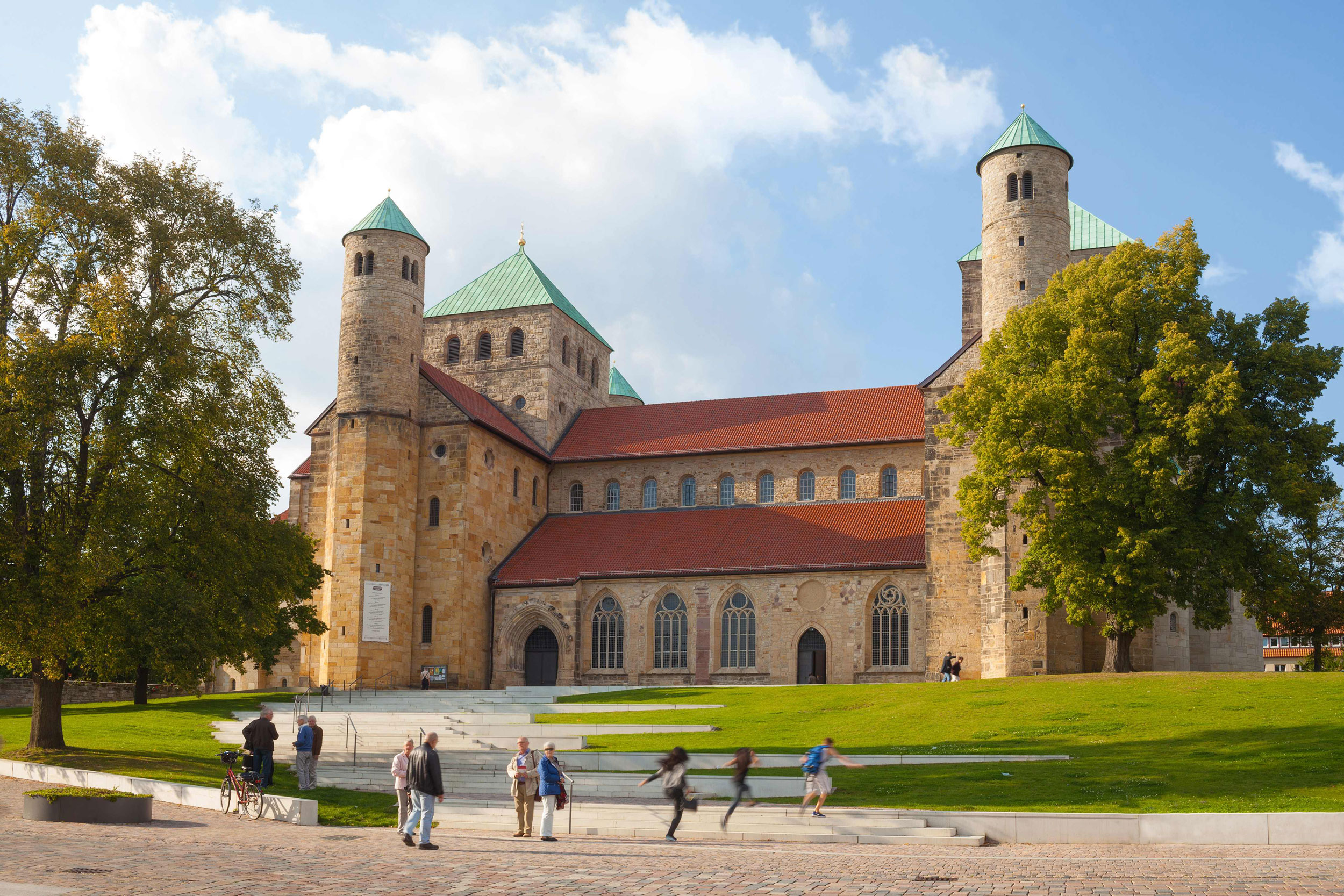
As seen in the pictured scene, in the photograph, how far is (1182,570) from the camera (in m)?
36.8

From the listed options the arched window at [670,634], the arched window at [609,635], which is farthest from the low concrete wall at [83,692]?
the arched window at [670,634]

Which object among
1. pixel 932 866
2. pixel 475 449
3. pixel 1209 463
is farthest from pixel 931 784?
pixel 475 449

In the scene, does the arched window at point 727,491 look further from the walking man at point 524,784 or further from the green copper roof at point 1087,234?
the walking man at point 524,784

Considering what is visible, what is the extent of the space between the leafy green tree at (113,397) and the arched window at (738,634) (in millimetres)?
22503

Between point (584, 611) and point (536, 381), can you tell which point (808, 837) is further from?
point (536, 381)

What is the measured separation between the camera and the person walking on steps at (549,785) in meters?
19.0

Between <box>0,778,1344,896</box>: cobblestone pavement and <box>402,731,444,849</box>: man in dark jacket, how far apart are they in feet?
1.48

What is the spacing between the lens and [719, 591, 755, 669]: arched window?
1943 inches

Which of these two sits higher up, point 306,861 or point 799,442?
point 799,442

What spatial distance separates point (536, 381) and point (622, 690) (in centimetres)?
2170

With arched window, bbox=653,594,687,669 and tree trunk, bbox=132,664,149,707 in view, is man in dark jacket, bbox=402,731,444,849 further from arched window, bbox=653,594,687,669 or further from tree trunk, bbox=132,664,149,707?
arched window, bbox=653,594,687,669

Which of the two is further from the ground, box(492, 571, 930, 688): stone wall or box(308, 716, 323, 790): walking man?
box(492, 571, 930, 688): stone wall

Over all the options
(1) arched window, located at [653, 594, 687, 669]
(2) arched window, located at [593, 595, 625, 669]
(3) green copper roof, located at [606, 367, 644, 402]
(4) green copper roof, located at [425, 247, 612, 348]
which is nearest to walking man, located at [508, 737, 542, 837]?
(1) arched window, located at [653, 594, 687, 669]

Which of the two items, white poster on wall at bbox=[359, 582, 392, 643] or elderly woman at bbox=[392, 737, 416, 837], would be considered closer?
elderly woman at bbox=[392, 737, 416, 837]
